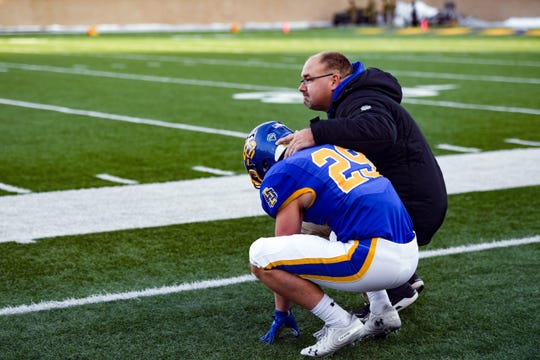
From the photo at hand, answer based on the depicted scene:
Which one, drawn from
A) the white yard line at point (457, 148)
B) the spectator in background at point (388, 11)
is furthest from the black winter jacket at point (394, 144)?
the spectator in background at point (388, 11)

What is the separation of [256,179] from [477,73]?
537 inches

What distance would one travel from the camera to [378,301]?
4.16 m

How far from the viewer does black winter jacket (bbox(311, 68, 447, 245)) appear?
13.1 ft

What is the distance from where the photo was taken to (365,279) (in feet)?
12.5

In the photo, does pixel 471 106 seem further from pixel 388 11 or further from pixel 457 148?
pixel 388 11

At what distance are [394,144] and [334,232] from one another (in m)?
0.48

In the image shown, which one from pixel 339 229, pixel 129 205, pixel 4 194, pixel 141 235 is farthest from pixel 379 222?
pixel 4 194

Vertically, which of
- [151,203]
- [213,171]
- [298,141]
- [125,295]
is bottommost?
[213,171]

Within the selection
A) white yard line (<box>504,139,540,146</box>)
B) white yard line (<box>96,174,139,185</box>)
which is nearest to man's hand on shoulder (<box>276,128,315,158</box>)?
white yard line (<box>96,174,139,185</box>)

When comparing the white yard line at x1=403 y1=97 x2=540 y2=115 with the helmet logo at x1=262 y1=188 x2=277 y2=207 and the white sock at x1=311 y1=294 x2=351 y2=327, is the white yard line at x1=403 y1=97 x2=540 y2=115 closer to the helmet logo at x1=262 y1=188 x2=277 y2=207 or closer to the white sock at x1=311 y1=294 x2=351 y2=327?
the white sock at x1=311 y1=294 x2=351 y2=327

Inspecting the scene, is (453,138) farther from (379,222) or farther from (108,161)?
(379,222)

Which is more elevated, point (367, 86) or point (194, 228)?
point (367, 86)

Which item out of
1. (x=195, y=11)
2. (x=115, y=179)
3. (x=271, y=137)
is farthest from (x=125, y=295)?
(x=195, y=11)

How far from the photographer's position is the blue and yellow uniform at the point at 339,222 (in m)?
3.75
